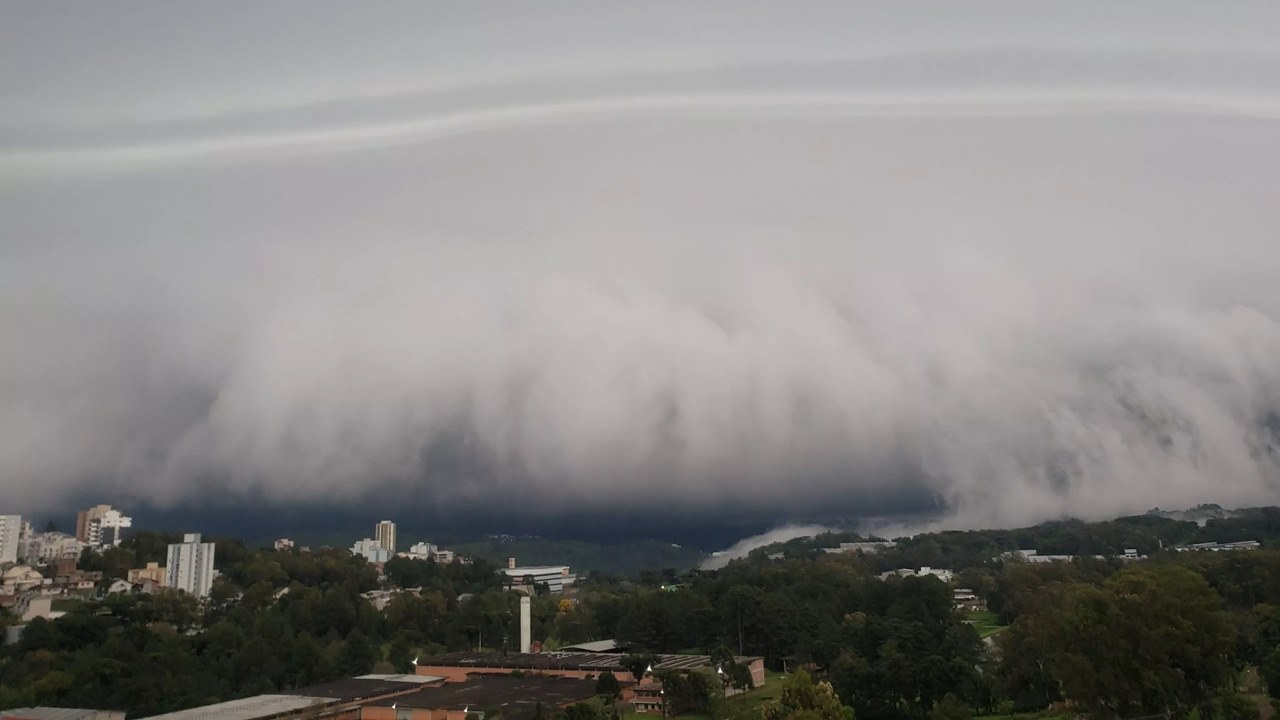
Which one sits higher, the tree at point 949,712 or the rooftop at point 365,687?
the tree at point 949,712

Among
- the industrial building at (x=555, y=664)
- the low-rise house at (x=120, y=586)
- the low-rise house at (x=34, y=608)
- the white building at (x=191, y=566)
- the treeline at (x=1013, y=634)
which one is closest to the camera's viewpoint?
the treeline at (x=1013, y=634)

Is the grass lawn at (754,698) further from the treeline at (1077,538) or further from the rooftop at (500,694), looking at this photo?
the treeline at (1077,538)

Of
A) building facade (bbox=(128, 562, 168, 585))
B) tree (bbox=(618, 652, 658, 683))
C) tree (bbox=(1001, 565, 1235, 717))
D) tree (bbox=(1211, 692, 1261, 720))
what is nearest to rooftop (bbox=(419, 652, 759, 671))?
tree (bbox=(618, 652, 658, 683))

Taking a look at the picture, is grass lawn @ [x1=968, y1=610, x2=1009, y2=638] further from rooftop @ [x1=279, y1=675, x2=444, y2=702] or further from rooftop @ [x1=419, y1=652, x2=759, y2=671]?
rooftop @ [x1=279, y1=675, x2=444, y2=702]

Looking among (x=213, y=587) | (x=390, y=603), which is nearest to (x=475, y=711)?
(x=390, y=603)

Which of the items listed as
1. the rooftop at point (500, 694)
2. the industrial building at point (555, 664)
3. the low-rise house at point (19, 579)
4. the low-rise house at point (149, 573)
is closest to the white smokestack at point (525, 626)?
the industrial building at point (555, 664)

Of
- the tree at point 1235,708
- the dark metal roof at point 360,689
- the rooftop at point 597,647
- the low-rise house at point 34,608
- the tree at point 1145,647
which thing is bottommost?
the rooftop at point 597,647

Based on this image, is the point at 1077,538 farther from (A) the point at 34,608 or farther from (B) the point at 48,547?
(B) the point at 48,547
